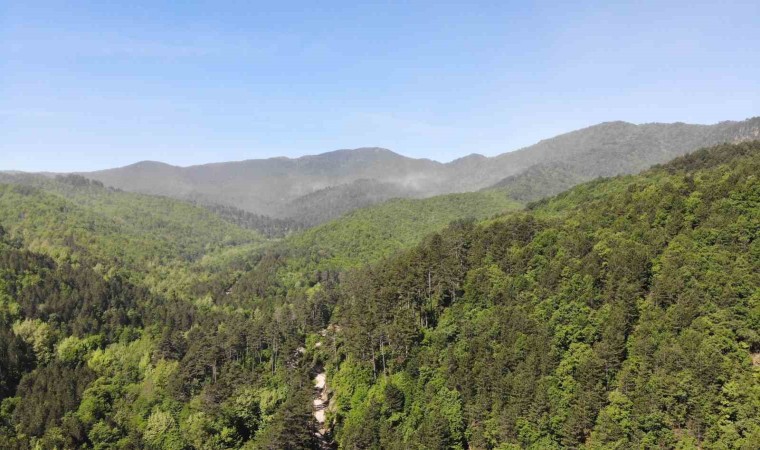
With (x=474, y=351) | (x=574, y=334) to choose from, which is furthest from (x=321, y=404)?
(x=574, y=334)

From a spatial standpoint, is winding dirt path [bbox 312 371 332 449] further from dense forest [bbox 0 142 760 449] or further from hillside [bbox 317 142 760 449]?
hillside [bbox 317 142 760 449]

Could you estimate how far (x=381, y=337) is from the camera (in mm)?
105875

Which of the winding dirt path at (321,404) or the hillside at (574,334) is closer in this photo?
the hillside at (574,334)

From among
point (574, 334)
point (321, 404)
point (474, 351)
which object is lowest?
point (321, 404)

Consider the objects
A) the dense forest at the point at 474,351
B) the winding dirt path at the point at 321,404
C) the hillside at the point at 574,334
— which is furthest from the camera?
the winding dirt path at the point at 321,404

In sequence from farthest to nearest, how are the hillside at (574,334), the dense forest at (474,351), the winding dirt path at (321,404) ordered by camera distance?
the winding dirt path at (321,404), the dense forest at (474,351), the hillside at (574,334)

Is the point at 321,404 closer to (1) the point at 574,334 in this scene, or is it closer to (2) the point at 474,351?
(2) the point at 474,351

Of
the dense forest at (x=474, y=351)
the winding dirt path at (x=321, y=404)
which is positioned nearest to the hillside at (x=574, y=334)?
the dense forest at (x=474, y=351)

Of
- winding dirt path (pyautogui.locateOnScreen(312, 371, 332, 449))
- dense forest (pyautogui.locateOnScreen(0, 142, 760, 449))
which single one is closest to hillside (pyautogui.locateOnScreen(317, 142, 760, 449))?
dense forest (pyautogui.locateOnScreen(0, 142, 760, 449))

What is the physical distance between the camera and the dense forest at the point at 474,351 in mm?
67500

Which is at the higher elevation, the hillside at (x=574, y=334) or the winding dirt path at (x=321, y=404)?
the hillside at (x=574, y=334)

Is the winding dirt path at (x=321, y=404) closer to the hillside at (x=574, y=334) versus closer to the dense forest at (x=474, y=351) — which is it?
the dense forest at (x=474, y=351)

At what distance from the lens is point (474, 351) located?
299 ft

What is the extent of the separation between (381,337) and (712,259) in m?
61.1
